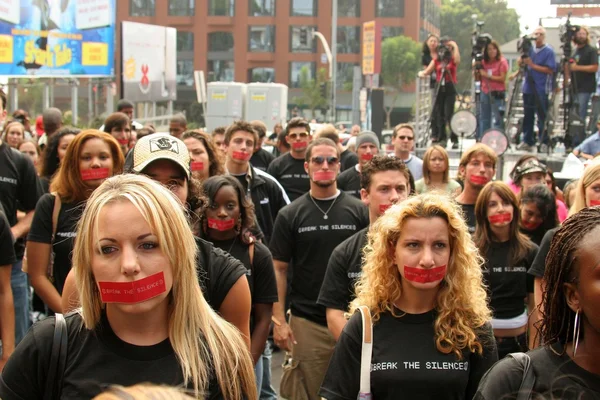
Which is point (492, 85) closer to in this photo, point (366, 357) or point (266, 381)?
point (266, 381)

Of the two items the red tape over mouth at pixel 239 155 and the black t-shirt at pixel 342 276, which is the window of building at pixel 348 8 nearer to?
the red tape over mouth at pixel 239 155

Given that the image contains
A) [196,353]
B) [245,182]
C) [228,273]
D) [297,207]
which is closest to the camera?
[196,353]

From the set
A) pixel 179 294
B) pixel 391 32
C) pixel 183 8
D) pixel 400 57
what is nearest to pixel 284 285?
pixel 179 294

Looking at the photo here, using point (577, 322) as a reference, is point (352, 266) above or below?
below

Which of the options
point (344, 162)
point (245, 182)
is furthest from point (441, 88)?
point (245, 182)

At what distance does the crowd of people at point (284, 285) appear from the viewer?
7.77 ft

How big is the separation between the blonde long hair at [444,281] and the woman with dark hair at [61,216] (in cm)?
170

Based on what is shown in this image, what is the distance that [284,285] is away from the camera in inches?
236

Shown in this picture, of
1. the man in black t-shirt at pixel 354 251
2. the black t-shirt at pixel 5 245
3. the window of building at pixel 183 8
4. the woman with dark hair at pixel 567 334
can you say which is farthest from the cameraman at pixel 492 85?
the window of building at pixel 183 8

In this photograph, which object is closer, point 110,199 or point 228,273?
point 110,199

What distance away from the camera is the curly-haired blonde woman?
3240 mm

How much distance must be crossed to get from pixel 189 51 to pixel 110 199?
68548 mm

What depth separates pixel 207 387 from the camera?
2428 millimetres

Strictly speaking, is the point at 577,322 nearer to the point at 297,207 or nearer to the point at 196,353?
the point at 196,353
